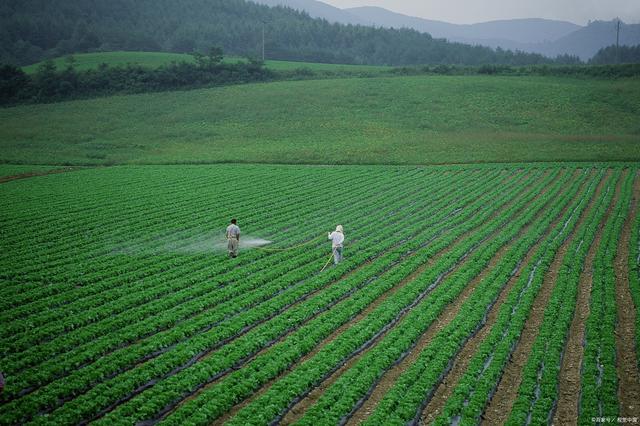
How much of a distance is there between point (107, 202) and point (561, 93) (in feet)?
240

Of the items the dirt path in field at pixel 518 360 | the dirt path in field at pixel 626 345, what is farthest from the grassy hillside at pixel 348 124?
the dirt path in field at pixel 518 360

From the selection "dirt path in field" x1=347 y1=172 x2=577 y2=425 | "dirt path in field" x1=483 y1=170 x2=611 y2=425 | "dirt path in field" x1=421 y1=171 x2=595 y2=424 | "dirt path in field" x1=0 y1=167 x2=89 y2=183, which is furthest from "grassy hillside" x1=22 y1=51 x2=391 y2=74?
"dirt path in field" x1=421 y1=171 x2=595 y2=424

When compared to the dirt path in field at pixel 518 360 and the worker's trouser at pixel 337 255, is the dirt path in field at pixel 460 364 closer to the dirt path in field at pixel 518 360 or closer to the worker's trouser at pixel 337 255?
the dirt path in field at pixel 518 360

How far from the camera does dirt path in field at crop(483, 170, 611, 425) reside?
13.0 metres

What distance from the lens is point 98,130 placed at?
74.9 meters

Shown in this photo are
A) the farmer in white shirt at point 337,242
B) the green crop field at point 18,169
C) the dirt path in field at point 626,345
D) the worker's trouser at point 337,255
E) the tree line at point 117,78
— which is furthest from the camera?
the tree line at point 117,78

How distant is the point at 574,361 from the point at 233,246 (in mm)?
14163

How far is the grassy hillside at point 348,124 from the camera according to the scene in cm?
5922

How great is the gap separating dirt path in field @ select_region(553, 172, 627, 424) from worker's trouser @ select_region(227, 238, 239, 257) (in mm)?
13434

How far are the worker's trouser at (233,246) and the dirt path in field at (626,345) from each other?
14712 millimetres

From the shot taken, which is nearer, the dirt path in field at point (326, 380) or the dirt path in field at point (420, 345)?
the dirt path in field at point (326, 380)

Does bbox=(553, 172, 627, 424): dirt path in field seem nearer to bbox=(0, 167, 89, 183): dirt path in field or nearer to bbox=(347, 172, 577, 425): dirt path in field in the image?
bbox=(347, 172, 577, 425): dirt path in field

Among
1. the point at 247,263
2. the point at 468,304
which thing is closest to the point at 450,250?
the point at 468,304

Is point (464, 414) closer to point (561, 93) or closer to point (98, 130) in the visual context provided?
point (98, 130)
